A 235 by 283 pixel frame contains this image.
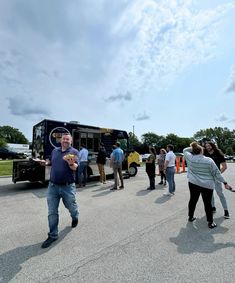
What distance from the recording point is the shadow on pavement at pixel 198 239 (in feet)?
12.3

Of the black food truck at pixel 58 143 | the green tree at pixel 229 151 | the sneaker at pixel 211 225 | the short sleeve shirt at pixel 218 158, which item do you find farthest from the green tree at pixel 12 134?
the sneaker at pixel 211 225

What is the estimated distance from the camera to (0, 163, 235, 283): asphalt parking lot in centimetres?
298

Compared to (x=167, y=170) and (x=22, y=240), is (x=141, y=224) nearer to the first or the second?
(x=22, y=240)

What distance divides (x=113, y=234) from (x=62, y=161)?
66.3 inches

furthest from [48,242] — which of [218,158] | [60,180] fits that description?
[218,158]

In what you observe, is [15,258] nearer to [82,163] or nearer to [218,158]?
[218,158]

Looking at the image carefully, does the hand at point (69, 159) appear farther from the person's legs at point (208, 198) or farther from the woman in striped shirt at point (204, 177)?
the person's legs at point (208, 198)

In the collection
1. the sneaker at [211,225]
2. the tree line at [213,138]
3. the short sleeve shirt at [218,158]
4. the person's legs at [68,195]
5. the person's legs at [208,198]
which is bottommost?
the sneaker at [211,225]

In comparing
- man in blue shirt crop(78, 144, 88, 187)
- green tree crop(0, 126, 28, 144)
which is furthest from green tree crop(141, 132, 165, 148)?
man in blue shirt crop(78, 144, 88, 187)

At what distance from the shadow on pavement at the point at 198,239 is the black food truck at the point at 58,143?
656cm

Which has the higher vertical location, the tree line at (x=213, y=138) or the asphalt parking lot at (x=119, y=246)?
the tree line at (x=213, y=138)

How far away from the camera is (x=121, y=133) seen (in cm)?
1298

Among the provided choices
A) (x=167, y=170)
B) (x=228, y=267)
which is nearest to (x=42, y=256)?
(x=228, y=267)

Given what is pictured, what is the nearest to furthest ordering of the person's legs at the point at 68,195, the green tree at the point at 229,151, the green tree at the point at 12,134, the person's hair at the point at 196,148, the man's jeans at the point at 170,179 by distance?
the person's legs at the point at 68,195
the person's hair at the point at 196,148
the man's jeans at the point at 170,179
the green tree at the point at 229,151
the green tree at the point at 12,134
